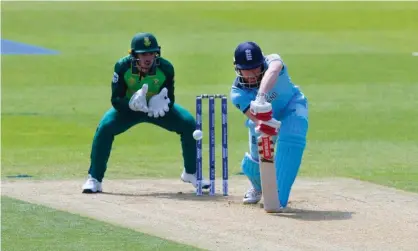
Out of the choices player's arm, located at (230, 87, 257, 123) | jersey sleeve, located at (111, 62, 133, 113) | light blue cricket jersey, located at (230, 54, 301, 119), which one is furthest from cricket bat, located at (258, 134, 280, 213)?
jersey sleeve, located at (111, 62, 133, 113)

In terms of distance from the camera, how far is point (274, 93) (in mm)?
10430

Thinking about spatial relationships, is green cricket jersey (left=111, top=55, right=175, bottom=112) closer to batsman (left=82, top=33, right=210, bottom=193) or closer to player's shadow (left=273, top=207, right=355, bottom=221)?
batsman (left=82, top=33, right=210, bottom=193)

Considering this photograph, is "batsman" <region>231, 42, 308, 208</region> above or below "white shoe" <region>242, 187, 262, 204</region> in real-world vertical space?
above

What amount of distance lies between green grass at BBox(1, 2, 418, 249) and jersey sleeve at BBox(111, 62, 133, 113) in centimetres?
168

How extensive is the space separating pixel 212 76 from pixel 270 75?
12565 mm

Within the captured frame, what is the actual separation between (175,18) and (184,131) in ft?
68.3

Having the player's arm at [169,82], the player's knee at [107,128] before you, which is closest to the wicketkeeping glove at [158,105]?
the player's arm at [169,82]

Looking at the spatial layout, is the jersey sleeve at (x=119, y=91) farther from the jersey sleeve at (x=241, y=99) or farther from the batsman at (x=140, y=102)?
the jersey sleeve at (x=241, y=99)

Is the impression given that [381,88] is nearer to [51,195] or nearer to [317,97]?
[317,97]

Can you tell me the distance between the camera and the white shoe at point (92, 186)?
37.2 ft

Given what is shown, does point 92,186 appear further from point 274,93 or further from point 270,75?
point 270,75

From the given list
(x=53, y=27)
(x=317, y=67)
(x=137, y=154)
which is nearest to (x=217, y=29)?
(x=53, y=27)

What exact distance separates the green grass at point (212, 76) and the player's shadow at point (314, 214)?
1.65 m

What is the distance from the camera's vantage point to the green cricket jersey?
11234mm
